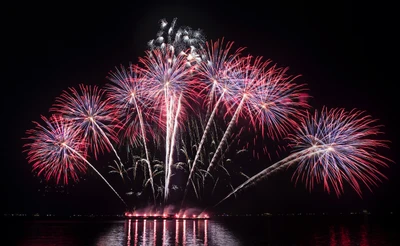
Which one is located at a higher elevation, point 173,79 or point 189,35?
point 189,35

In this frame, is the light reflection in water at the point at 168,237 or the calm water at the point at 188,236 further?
the calm water at the point at 188,236

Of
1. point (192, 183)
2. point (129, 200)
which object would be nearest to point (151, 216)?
point (129, 200)

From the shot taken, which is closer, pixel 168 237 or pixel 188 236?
pixel 168 237

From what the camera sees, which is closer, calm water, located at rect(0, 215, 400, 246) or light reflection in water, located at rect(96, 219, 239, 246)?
light reflection in water, located at rect(96, 219, 239, 246)

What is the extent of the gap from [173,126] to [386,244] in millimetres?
21219

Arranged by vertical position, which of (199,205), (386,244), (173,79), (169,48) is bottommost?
(386,244)

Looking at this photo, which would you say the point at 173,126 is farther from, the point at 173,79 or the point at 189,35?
the point at 189,35

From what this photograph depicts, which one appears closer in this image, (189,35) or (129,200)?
(189,35)

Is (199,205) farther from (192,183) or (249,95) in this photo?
(249,95)

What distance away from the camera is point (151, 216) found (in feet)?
212

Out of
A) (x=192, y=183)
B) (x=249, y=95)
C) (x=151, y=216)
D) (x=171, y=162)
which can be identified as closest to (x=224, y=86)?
(x=249, y=95)

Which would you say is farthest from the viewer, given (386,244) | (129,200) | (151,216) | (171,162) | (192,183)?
(129,200)

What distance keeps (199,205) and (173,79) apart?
36.8m

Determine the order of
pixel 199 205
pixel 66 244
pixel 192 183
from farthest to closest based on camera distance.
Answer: pixel 199 205 < pixel 192 183 < pixel 66 244
